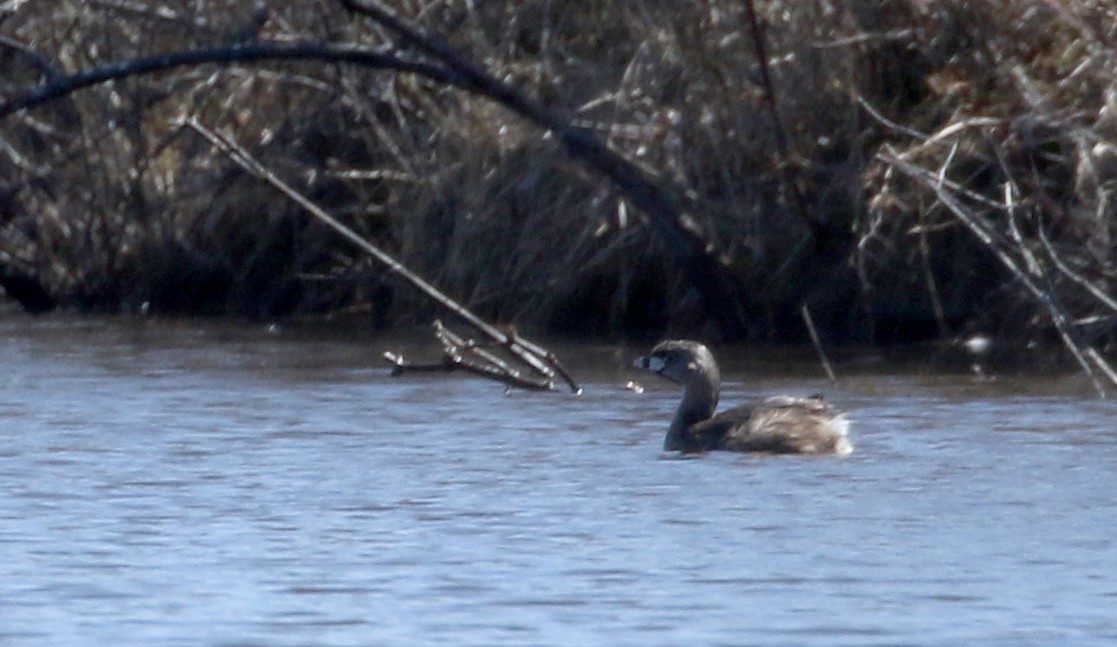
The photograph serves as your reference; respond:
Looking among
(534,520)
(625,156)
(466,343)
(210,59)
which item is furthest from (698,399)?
(210,59)

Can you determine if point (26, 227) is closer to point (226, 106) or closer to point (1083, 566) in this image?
point (226, 106)

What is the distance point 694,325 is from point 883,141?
4.74 feet

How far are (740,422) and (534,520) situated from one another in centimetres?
191

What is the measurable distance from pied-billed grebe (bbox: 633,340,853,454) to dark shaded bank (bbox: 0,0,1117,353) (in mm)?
2055

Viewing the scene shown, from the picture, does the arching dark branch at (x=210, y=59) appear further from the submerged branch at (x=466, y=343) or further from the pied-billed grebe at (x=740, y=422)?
the pied-billed grebe at (x=740, y=422)

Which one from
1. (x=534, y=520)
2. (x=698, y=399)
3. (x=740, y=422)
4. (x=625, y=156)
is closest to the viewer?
(x=534, y=520)

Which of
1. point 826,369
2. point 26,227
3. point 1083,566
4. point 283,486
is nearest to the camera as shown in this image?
point 1083,566

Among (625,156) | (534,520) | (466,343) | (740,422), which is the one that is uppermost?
(625,156)

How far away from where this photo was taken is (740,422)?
9.49m

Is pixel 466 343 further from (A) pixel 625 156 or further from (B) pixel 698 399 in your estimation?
(A) pixel 625 156

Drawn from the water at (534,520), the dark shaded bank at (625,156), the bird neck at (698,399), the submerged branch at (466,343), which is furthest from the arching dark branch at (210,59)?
the bird neck at (698,399)

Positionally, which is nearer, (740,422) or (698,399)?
(740,422)

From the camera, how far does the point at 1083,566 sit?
6.80 meters

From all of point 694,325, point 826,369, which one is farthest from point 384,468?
point 694,325
